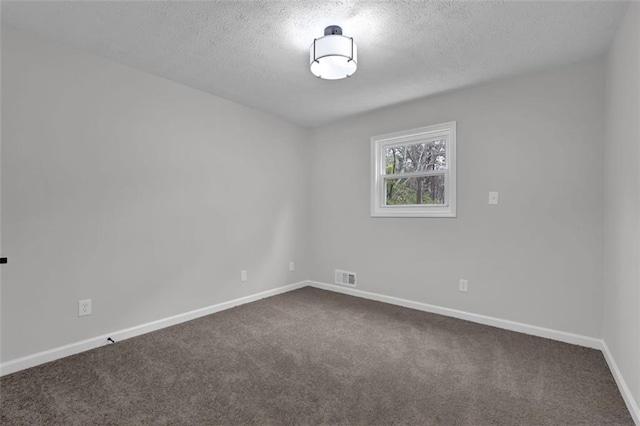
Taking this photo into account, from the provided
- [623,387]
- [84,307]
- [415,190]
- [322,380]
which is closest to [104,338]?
[84,307]

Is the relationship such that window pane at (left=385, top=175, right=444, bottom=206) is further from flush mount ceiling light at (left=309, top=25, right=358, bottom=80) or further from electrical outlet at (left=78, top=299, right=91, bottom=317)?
electrical outlet at (left=78, top=299, right=91, bottom=317)

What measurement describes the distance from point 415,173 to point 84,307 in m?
3.44

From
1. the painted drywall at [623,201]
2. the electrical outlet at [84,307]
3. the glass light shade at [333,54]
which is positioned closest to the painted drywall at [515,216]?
the painted drywall at [623,201]

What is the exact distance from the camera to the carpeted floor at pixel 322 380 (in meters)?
1.68

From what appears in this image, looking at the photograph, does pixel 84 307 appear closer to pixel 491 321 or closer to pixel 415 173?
pixel 415 173

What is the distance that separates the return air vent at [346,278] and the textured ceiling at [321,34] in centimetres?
236

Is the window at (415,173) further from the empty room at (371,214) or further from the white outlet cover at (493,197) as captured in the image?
the white outlet cover at (493,197)

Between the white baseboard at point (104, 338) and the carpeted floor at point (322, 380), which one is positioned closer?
the carpeted floor at point (322, 380)

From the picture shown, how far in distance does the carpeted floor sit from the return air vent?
3.85 ft

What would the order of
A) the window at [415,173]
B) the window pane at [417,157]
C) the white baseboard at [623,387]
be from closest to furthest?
the white baseboard at [623,387] → the window at [415,173] → the window pane at [417,157]

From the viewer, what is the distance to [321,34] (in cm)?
218

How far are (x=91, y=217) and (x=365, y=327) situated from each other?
2574 millimetres

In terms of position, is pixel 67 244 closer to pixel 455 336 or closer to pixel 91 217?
pixel 91 217

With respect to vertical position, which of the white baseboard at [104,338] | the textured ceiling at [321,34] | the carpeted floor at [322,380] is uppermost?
the textured ceiling at [321,34]
